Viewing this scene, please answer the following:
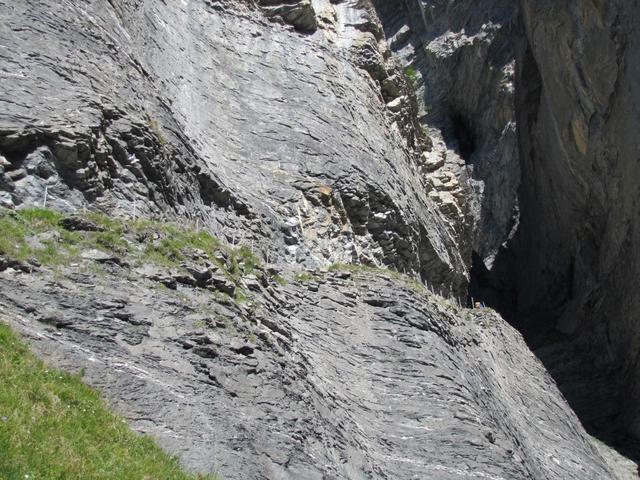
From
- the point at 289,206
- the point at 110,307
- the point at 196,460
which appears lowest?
the point at 196,460

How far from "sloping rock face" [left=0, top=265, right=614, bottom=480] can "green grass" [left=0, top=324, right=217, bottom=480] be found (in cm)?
49

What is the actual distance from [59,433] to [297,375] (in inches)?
207

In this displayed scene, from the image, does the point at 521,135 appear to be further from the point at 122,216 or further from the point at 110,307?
the point at 110,307

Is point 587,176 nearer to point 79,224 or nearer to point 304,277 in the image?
point 304,277

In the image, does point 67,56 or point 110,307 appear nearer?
point 110,307

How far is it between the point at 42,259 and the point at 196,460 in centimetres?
365

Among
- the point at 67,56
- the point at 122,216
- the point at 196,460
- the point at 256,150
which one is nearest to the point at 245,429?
the point at 196,460

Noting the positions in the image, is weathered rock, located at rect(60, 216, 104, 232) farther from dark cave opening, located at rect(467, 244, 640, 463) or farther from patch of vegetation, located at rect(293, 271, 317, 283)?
dark cave opening, located at rect(467, 244, 640, 463)

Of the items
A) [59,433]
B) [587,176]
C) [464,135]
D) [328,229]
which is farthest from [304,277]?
[464,135]

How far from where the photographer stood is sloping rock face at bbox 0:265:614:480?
36.3ft

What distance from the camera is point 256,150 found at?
2489cm

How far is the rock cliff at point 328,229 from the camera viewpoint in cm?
1223

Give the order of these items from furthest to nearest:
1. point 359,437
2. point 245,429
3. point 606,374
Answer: point 606,374, point 359,437, point 245,429

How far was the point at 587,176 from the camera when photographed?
36.5 m
